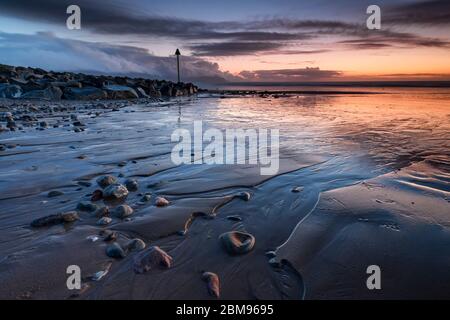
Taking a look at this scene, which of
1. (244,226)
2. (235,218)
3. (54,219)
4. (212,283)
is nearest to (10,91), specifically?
(54,219)

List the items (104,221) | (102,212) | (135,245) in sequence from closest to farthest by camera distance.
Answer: (135,245) < (104,221) < (102,212)

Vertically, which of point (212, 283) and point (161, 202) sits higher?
point (161, 202)

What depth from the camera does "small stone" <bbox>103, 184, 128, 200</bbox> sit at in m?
3.36

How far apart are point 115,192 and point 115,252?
47.4 inches

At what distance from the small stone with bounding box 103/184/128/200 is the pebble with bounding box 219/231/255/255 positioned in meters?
1.41

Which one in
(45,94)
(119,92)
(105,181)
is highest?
(119,92)

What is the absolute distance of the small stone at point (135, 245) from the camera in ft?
7.89

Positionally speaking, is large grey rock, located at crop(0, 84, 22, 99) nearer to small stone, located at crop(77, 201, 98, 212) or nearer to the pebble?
small stone, located at crop(77, 201, 98, 212)

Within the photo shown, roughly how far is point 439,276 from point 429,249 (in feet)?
1.27

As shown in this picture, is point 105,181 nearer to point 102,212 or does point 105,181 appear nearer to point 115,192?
point 115,192

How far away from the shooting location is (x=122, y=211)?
296 cm

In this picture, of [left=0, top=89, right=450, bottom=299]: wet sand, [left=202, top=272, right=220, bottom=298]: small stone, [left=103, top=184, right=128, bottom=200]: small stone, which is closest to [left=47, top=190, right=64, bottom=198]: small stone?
[left=0, top=89, right=450, bottom=299]: wet sand

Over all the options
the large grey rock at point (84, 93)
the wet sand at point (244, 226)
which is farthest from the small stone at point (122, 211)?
the large grey rock at point (84, 93)
